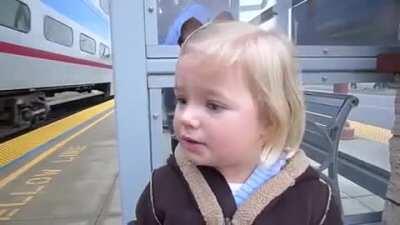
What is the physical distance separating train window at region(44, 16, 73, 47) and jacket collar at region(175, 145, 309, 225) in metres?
6.86

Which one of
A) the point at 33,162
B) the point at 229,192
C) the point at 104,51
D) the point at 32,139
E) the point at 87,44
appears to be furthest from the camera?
Result: the point at 104,51

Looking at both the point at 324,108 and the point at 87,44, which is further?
the point at 87,44

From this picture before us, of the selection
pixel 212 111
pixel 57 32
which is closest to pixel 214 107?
pixel 212 111

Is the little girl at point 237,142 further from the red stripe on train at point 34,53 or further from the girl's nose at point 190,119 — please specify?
the red stripe on train at point 34,53

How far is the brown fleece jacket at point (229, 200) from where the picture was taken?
1.21 meters

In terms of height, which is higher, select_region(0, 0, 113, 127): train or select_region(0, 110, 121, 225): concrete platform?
select_region(0, 0, 113, 127): train

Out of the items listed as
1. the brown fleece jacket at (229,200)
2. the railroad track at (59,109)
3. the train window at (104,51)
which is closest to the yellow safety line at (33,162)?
the railroad track at (59,109)

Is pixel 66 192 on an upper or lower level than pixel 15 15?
lower

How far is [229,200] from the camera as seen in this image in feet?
4.04

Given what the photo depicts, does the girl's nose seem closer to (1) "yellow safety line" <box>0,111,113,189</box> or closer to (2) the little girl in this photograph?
(2) the little girl

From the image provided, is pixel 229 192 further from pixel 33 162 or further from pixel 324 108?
pixel 33 162

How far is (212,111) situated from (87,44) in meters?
10.3

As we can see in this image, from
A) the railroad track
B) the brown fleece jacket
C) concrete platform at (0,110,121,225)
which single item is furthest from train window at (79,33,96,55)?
the brown fleece jacket

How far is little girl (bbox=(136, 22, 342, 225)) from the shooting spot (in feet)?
3.76
